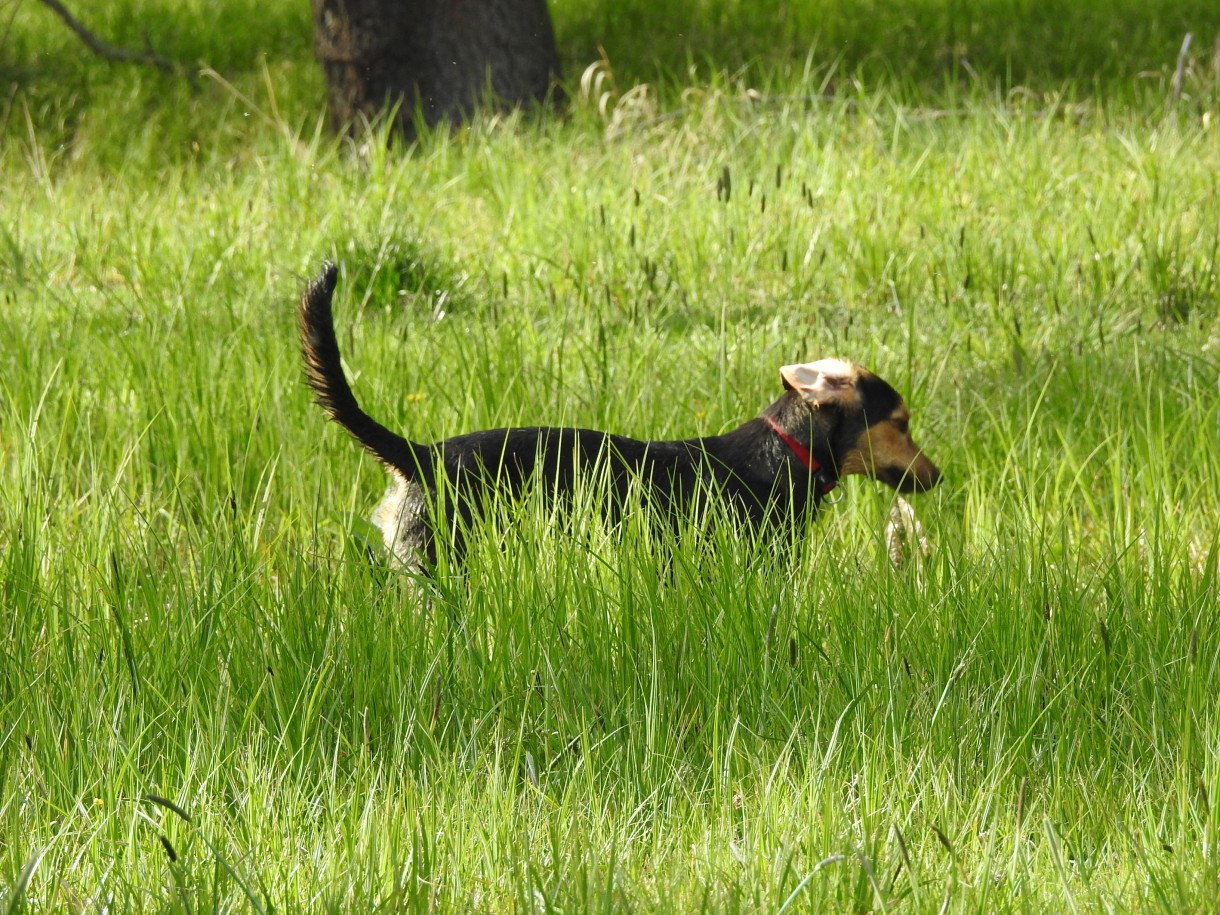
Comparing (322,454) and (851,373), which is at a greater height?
(851,373)

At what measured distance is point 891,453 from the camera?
12.9 ft

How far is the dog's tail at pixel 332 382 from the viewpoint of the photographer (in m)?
3.43

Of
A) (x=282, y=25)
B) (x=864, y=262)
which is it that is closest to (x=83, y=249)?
(x=864, y=262)

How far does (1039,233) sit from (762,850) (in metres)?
4.03

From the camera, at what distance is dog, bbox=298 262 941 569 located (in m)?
3.45

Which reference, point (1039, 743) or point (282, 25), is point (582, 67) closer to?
point (282, 25)

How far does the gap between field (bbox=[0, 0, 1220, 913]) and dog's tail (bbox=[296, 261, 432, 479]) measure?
0.21 metres

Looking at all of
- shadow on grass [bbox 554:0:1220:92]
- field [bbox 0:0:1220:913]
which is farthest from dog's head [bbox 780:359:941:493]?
shadow on grass [bbox 554:0:1220:92]

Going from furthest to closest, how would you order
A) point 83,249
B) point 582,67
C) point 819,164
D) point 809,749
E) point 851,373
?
point 582,67, point 819,164, point 83,249, point 851,373, point 809,749

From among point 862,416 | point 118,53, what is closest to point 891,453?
point 862,416

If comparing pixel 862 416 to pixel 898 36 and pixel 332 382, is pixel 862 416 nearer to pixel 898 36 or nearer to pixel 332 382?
pixel 332 382

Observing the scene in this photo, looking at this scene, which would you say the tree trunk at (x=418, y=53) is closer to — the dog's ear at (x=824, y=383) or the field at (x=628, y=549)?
the field at (x=628, y=549)

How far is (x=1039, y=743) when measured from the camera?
264 cm

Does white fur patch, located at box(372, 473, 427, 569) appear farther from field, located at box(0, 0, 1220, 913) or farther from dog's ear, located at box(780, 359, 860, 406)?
dog's ear, located at box(780, 359, 860, 406)
